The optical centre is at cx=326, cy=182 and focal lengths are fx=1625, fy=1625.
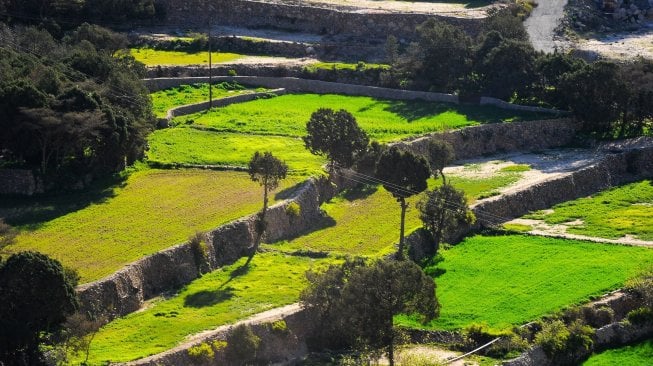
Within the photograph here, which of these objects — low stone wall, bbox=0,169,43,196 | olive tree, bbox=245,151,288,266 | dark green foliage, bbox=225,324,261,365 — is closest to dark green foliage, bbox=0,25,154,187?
low stone wall, bbox=0,169,43,196

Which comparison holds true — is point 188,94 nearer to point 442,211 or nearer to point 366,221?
point 366,221

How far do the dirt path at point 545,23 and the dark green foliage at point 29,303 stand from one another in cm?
7653

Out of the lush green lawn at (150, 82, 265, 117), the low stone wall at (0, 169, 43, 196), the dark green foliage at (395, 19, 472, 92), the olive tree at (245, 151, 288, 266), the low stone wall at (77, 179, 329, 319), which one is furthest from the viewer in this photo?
the dark green foliage at (395, 19, 472, 92)

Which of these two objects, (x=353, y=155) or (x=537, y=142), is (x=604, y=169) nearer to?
(x=537, y=142)

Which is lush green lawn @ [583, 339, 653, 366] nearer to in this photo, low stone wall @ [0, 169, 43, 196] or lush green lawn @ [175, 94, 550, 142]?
lush green lawn @ [175, 94, 550, 142]

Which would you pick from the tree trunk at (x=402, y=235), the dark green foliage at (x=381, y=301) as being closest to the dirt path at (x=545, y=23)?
the tree trunk at (x=402, y=235)

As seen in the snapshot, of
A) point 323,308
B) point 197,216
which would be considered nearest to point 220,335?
point 323,308

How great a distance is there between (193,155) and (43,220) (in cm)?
1837

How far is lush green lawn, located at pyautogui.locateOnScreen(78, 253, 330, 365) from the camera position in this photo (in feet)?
273

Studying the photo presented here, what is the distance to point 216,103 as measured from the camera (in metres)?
130

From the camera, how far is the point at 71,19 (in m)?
145

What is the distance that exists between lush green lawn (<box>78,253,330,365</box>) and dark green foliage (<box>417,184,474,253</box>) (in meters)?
8.95

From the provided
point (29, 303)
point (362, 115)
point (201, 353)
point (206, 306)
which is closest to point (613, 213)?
point (362, 115)

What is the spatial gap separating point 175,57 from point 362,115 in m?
22.3
